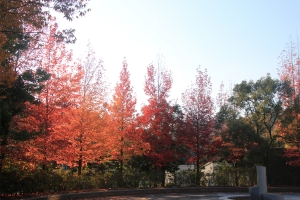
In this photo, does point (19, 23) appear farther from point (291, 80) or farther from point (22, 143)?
point (291, 80)

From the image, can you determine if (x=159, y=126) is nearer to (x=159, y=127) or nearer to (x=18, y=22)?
(x=159, y=127)

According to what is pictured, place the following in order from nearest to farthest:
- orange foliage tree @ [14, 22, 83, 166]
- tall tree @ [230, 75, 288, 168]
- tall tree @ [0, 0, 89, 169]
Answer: tall tree @ [0, 0, 89, 169] < orange foliage tree @ [14, 22, 83, 166] < tall tree @ [230, 75, 288, 168]

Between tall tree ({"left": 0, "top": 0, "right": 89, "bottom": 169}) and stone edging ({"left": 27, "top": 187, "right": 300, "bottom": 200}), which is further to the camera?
stone edging ({"left": 27, "top": 187, "right": 300, "bottom": 200})

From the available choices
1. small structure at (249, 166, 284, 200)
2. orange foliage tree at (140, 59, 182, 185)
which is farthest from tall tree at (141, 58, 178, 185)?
small structure at (249, 166, 284, 200)

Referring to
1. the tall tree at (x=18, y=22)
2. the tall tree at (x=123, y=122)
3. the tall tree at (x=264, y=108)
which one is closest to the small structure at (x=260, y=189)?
the tall tree at (x=18, y=22)

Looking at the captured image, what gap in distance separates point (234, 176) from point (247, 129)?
12.1 ft

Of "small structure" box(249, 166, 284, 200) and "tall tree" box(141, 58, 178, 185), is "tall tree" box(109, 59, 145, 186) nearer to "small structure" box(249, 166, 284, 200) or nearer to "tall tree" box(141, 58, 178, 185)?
"tall tree" box(141, 58, 178, 185)

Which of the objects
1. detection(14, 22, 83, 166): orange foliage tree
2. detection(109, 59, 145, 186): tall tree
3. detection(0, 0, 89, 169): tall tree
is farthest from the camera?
detection(109, 59, 145, 186): tall tree

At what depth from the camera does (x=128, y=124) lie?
2275 centimetres

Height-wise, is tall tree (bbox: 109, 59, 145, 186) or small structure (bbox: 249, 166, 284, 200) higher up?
tall tree (bbox: 109, 59, 145, 186)

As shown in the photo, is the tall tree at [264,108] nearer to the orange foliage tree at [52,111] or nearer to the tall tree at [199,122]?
the tall tree at [199,122]

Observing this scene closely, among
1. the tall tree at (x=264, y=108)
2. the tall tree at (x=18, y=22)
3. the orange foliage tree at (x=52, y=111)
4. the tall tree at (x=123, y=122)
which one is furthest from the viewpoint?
the tall tree at (x=264, y=108)

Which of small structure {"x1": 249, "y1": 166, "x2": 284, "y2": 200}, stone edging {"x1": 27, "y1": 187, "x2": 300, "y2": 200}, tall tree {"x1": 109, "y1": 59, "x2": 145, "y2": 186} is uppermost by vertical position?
tall tree {"x1": 109, "y1": 59, "x2": 145, "y2": 186}

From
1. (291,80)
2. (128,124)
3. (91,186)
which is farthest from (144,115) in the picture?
(291,80)
